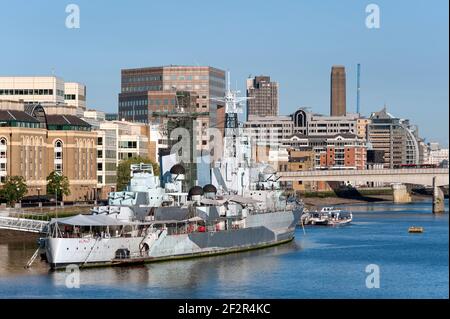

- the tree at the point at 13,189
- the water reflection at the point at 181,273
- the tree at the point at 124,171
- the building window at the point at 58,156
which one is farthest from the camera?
the tree at the point at 124,171

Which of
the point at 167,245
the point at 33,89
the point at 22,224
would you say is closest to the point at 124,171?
the point at 33,89

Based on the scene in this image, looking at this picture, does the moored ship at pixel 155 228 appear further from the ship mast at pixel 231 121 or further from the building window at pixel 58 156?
the building window at pixel 58 156

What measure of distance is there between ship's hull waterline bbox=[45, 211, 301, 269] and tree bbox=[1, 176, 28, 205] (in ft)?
85.6

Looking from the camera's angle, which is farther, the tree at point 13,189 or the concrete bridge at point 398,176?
the concrete bridge at point 398,176

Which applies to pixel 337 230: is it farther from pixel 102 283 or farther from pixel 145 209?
pixel 102 283

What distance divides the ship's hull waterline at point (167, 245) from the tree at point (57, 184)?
29120 mm

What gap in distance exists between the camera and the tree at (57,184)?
377ft

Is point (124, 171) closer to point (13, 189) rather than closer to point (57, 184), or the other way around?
point (57, 184)

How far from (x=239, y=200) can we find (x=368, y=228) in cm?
2656

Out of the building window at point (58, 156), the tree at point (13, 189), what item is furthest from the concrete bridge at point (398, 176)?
the tree at point (13, 189)

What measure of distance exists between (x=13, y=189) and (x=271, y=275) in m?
44.6

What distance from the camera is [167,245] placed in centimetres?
7400

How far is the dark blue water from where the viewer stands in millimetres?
58906
